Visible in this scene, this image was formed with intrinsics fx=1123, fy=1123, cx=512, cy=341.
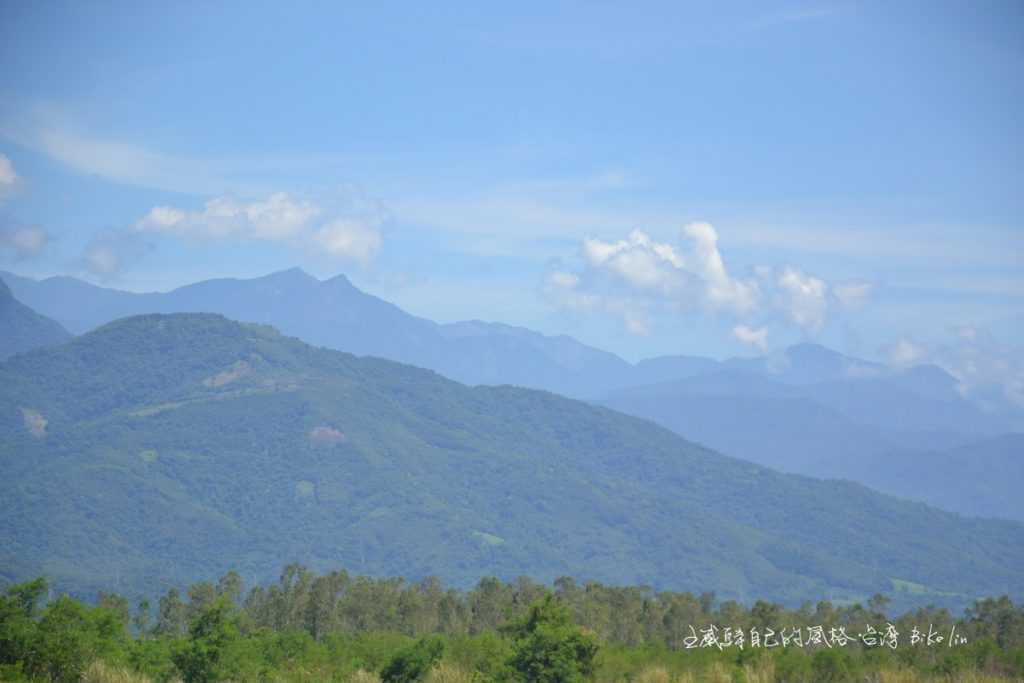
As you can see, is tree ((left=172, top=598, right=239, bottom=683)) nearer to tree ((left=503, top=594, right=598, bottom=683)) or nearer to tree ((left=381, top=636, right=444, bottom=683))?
tree ((left=381, top=636, right=444, bottom=683))

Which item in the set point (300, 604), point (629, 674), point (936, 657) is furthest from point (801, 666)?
point (300, 604)

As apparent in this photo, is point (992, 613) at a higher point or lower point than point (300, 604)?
higher

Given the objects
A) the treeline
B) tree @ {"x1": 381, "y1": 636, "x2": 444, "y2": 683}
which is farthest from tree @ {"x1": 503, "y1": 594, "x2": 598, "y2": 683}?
tree @ {"x1": 381, "y1": 636, "x2": 444, "y2": 683}

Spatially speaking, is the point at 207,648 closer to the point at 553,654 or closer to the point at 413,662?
the point at 413,662

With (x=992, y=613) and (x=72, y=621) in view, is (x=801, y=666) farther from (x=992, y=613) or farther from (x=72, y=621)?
(x=992, y=613)

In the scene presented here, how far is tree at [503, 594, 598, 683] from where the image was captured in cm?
2622

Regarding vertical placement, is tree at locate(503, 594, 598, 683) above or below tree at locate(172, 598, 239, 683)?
above

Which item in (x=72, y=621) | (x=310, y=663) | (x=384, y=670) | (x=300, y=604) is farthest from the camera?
(x=300, y=604)

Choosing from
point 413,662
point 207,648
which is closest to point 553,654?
point 413,662

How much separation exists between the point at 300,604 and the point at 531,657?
57.3 m

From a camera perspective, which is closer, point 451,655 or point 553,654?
point 553,654

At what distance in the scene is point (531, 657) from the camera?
26.4 metres

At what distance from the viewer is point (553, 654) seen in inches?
1034

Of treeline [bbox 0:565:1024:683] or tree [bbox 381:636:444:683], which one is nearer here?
treeline [bbox 0:565:1024:683]
